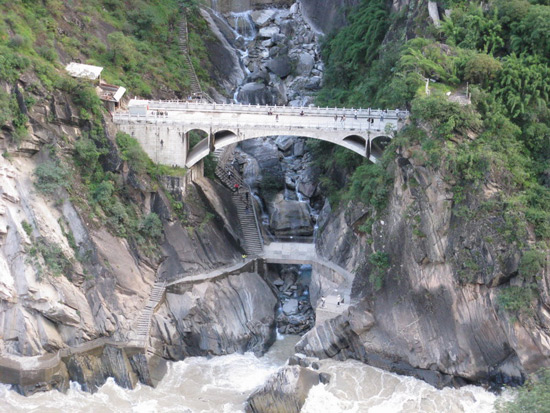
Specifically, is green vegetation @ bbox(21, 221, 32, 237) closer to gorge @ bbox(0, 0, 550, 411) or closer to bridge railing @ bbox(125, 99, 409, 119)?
gorge @ bbox(0, 0, 550, 411)

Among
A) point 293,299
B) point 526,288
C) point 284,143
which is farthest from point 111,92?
point 526,288

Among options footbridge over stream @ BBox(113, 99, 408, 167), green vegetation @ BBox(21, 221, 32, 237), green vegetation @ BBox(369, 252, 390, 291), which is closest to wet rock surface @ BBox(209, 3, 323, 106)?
footbridge over stream @ BBox(113, 99, 408, 167)

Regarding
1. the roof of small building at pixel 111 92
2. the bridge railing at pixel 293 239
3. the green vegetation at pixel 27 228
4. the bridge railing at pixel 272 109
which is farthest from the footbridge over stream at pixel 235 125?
the green vegetation at pixel 27 228

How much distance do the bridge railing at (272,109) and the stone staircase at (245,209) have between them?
21.3 ft

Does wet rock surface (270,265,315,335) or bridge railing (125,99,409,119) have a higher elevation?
bridge railing (125,99,409,119)

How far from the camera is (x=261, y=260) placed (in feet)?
186

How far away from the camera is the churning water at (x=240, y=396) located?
43.6 metres

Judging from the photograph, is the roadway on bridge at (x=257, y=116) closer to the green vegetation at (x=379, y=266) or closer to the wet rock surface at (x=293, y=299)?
the green vegetation at (x=379, y=266)

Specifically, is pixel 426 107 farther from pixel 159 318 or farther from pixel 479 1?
pixel 159 318

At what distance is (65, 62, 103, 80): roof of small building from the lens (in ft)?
178

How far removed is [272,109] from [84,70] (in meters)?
13.2

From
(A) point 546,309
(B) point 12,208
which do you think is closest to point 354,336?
Answer: (A) point 546,309

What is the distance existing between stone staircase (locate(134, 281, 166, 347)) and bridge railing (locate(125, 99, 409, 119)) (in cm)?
1237

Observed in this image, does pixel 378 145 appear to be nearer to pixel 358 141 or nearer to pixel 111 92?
pixel 358 141
